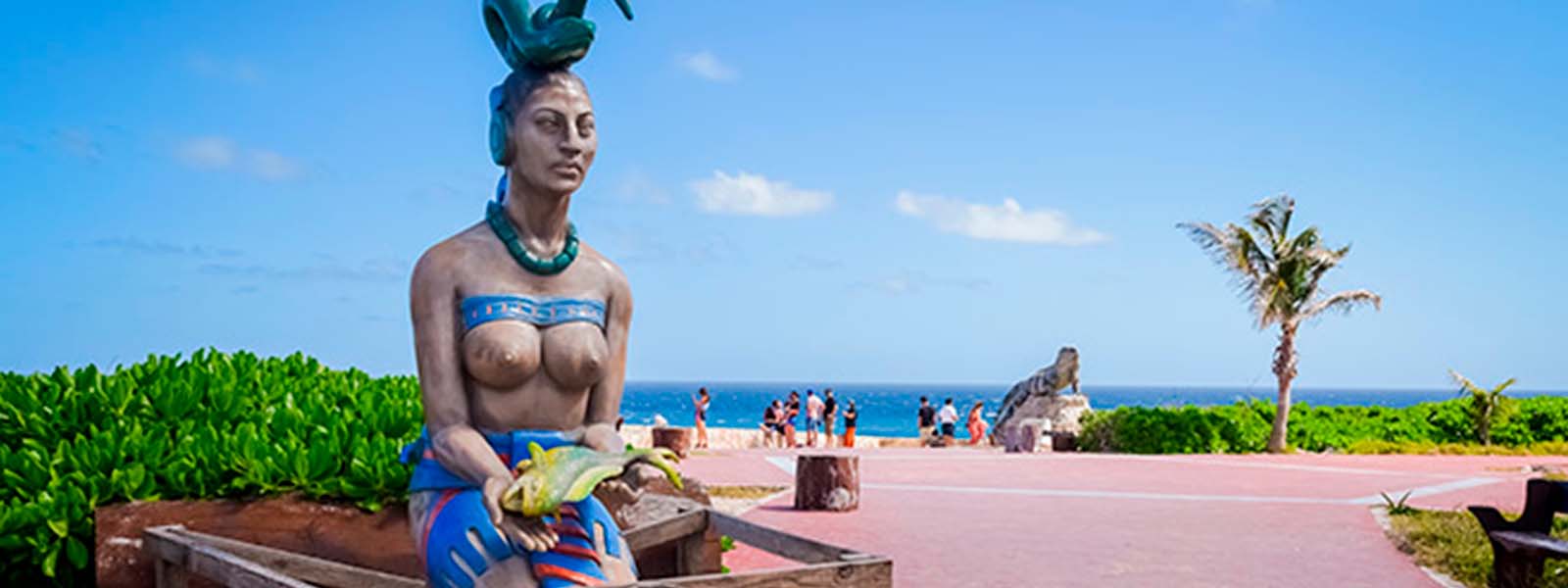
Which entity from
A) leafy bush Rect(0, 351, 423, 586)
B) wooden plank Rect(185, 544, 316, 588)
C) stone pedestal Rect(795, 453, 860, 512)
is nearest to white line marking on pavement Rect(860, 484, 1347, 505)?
stone pedestal Rect(795, 453, 860, 512)

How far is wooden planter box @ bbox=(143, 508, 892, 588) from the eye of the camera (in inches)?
140

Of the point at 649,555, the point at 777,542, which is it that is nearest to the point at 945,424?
the point at 649,555

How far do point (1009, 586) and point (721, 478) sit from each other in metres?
7.03

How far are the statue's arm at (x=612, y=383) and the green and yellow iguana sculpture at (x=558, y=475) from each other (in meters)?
0.24

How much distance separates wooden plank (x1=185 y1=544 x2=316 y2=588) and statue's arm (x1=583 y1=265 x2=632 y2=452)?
2.92ft

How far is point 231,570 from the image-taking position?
3.70m

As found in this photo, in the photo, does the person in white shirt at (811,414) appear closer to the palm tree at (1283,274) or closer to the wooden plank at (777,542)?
the palm tree at (1283,274)

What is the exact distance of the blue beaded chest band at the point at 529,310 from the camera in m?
3.21

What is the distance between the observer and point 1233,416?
69.0ft

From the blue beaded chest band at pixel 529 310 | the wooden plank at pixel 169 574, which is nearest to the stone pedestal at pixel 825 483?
the wooden plank at pixel 169 574

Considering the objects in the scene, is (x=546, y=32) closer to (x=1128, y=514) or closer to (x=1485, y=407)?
(x=1128, y=514)

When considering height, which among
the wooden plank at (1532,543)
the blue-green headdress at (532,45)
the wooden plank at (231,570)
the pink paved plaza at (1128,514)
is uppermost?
the blue-green headdress at (532,45)

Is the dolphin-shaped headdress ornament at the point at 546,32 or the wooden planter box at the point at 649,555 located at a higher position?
the dolphin-shaped headdress ornament at the point at 546,32

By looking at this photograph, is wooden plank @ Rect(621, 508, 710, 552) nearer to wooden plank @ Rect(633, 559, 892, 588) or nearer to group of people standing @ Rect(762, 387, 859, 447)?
wooden plank @ Rect(633, 559, 892, 588)
